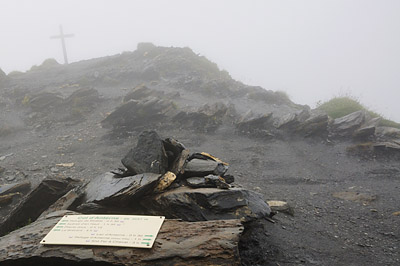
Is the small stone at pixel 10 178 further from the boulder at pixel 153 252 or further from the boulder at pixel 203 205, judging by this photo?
the boulder at pixel 203 205

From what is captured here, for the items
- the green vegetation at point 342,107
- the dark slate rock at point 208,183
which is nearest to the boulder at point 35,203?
the dark slate rock at point 208,183

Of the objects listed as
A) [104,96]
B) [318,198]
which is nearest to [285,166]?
[318,198]

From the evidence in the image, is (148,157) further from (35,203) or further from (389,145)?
(389,145)

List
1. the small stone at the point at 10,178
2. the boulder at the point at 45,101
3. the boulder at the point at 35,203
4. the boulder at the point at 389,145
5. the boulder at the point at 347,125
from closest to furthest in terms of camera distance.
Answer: the boulder at the point at 35,203
the small stone at the point at 10,178
the boulder at the point at 389,145
the boulder at the point at 347,125
the boulder at the point at 45,101

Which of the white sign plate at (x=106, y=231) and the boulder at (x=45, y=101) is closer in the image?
the white sign plate at (x=106, y=231)

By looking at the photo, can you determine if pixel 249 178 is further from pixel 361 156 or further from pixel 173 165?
pixel 361 156

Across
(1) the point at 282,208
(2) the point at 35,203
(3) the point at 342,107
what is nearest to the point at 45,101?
(2) the point at 35,203

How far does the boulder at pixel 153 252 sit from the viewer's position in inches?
158

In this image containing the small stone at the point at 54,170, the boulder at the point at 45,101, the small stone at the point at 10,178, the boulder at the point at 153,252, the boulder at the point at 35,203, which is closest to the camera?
the boulder at the point at 153,252

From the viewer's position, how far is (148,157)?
23.9ft

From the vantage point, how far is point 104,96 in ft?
84.8

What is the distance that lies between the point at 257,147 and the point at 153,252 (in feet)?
41.0

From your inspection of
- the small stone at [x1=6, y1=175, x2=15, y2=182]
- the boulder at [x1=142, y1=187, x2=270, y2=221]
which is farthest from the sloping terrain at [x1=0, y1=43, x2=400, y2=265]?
the boulder at [x1=142, y1=187, x2=270, y2=221]

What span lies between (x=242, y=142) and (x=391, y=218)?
378 inches
